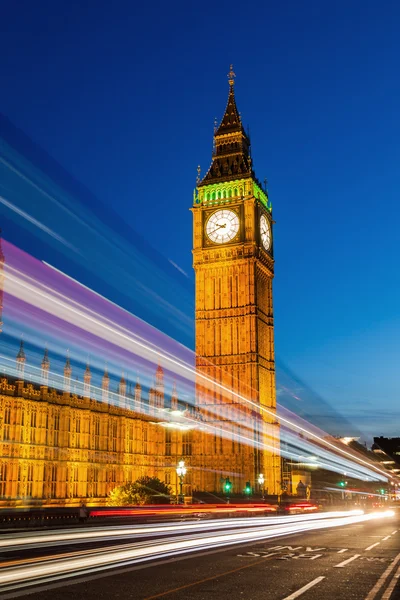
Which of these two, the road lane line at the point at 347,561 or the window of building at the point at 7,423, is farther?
the window of building at the point at 7,423

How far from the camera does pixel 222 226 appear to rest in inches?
3406

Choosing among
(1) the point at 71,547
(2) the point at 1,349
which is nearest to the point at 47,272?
(2) the point at 1,349

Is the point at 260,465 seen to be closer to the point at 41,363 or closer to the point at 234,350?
the point at 234,350

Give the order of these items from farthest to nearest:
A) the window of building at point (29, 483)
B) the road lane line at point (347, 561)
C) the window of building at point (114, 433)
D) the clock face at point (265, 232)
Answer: the clock face at point (265, 232) → the window of building at point (114, 433) → the window of building at point (29, 483) → the road lane line at point (347, 561)

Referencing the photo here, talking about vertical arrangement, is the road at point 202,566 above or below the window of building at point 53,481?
below

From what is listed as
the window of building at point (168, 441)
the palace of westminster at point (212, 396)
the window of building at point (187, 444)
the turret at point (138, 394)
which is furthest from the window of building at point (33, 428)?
the window of building at point (187, 444)

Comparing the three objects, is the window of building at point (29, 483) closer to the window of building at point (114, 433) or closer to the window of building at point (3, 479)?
the window of building at point (3, 479)

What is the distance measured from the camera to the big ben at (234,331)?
79.4 meters

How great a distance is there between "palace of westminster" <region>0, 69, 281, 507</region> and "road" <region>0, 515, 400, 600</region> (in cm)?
3941

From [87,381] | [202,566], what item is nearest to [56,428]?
[87,381]

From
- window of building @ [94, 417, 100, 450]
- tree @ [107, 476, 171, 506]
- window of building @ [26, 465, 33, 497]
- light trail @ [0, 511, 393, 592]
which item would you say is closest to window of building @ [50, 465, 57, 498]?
window of building @ [26, 465, 33, 497]

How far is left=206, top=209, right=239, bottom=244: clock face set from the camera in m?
86.0

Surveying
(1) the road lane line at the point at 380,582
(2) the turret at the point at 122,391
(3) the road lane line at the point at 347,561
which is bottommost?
(3) the road lane line at the point at 347,561

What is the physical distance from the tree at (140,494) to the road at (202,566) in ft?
85.8
